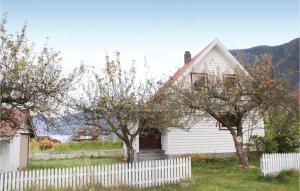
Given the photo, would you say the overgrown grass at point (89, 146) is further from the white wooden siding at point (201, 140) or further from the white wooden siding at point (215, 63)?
A: the white wooden siding at point (215, 63)

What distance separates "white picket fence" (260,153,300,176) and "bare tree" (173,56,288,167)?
2.05m

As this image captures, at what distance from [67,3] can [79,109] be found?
163 inches

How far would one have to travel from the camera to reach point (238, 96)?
18141 millimetres

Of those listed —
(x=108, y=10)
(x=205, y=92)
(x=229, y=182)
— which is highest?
(x=108, y=10)

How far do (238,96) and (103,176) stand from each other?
758cm

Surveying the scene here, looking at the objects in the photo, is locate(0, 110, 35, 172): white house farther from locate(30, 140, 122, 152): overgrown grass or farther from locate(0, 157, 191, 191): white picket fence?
locate(30, 140, 122, 152): overgrown grass

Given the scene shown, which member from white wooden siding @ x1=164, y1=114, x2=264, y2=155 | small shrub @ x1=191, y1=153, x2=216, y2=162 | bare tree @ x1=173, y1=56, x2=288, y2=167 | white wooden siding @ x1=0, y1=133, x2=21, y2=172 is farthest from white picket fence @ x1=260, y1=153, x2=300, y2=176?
white wooden siding @ x1=0, y1=133, x2=21, y2=172

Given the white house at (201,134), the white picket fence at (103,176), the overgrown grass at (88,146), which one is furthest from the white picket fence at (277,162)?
the overgrown grass at (88,146)

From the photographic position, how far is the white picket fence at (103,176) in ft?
42.1

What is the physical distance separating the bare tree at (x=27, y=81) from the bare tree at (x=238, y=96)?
284 inches

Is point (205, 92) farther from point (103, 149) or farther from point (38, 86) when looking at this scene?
point (103, 149)

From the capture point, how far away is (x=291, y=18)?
20.4 meters

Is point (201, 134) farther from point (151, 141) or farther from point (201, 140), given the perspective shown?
point (151, 141)

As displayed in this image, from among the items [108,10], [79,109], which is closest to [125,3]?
[108,10]
